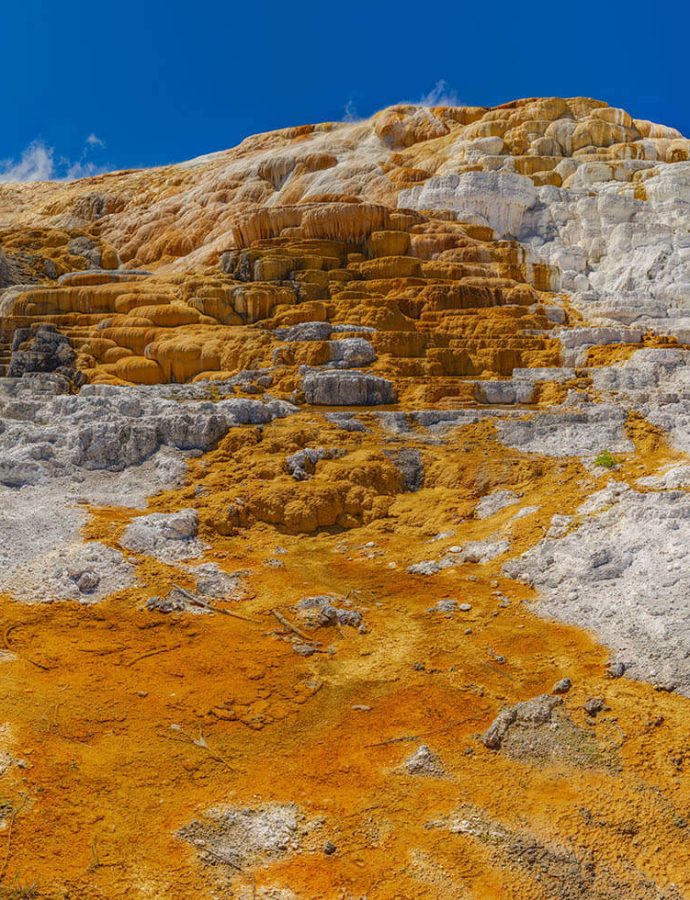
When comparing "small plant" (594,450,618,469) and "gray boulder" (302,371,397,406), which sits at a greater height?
"gray boulder" (302,371,397,406)

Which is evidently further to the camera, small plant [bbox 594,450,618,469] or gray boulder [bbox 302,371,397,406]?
gray boulder [bbox 302,371,397,406]

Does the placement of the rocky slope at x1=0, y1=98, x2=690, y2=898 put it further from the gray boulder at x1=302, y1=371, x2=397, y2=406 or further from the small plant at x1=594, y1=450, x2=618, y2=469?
the small plant at x1=594, y1=450, x2=618, y2=469

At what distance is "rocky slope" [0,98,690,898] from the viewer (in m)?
5.34

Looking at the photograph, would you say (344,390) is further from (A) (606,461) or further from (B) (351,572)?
(B) (351,572)

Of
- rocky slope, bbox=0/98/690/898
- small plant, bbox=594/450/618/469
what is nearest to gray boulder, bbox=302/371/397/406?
rocky slope, bbox=0/98/690/898

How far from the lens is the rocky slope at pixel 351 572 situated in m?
5.34

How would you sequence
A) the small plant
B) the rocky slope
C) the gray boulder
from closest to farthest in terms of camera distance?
the rocky slope, the small plant, the gray boulder

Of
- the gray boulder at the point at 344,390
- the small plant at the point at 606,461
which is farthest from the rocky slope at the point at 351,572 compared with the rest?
the small plant at the point at 606,461

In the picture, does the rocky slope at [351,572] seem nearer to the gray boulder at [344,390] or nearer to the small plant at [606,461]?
the gray boulder at [344,390]

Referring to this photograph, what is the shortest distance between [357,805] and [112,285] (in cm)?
2670

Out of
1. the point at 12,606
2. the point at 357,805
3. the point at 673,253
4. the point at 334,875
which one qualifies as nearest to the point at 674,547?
the point at 357,805

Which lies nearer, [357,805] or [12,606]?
[357,805]

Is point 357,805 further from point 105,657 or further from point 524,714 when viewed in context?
point 105,657

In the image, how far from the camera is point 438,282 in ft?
88.0
